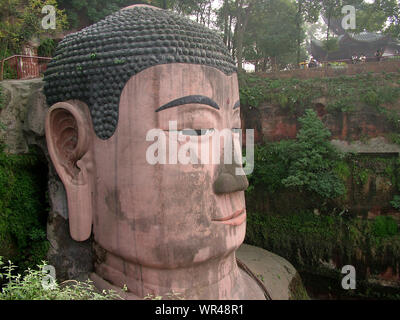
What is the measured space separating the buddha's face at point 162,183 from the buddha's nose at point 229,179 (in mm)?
11

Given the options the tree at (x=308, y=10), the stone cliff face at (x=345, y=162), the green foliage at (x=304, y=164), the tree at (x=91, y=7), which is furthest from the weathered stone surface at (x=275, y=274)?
the tree at (x=91, y=7)

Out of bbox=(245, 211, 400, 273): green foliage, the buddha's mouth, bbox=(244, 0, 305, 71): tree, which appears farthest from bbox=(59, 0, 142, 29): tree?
the buddha's mouth

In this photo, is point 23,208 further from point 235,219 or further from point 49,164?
point 235,219

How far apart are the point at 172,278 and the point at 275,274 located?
9.38 feet

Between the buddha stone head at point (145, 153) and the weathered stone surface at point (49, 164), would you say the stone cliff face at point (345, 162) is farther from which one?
the weathered stone surface at point (49, 164)

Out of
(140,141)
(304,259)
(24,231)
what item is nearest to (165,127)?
(140,141)

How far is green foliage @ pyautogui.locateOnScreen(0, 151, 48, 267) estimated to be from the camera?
366 cm

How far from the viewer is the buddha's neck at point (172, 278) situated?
3346 mm

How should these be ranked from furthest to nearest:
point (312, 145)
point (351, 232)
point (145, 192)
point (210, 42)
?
point (312, 145)
point (351, 232)
point (210, 42)
point (145, 192)

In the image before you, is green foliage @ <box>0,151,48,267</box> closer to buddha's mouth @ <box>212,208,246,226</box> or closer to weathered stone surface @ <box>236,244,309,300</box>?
buddha's mouth @ <box>212,208,246,226</box>

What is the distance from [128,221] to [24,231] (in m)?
1.39

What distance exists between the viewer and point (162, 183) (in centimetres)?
322

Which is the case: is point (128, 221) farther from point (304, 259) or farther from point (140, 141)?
point (304, 259)

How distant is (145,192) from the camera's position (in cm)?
323
